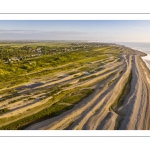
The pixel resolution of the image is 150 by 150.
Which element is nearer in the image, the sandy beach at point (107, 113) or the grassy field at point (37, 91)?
the sandy beach at point (107, 113)

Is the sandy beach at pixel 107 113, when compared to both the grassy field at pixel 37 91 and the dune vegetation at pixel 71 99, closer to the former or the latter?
the dune vegetation at pixel 71 99

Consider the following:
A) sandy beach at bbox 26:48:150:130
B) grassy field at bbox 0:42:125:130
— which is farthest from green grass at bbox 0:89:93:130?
sandy beach at bbox 26:48:150:130

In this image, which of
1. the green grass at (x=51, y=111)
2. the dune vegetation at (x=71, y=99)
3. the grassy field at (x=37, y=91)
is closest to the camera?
the green grass at (x=51, y=111)

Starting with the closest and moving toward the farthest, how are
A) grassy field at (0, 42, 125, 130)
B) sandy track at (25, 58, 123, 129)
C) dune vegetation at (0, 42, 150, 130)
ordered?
1. sandy track at (25, 58, 123, 129)
2. dune vegetation at (0, 42, 150, 130)
3. grassy field at (0, 42, 125, 130)

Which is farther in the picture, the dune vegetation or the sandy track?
the dune vegetation

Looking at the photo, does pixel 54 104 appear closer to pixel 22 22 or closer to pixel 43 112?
pixel 43 112

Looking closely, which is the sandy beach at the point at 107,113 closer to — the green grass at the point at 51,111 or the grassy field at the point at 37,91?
the green grass at the point at 51,111

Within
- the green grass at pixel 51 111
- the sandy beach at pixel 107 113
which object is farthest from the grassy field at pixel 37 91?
the sandy beach at pixel 107 113

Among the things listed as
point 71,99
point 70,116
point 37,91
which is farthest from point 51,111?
point 37,91

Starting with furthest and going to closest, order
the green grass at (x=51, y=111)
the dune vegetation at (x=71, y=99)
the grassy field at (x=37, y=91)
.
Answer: the grassy field at (x=37, y=91) < the dune vegetation at (x=71, y=99) < the green grass at (x=51, y=111)

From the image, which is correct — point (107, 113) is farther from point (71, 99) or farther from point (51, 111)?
point (51, 111)

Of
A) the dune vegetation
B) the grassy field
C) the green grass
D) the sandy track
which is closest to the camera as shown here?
the sandy track

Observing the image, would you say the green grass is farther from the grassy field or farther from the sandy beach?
the sandy beach
